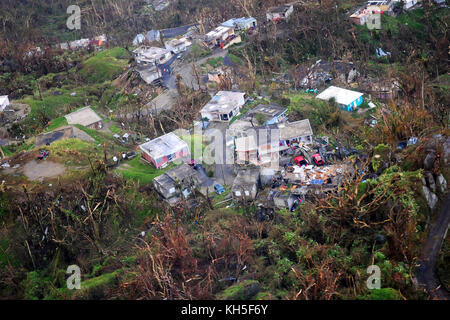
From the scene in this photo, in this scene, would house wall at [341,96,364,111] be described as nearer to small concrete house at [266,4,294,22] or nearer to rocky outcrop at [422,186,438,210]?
rocky outcrop at [422,186,438,210]

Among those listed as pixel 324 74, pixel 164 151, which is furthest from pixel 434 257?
pixel 324 74

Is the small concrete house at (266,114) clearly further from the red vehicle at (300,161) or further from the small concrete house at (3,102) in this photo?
the small concrete house at (3,102)

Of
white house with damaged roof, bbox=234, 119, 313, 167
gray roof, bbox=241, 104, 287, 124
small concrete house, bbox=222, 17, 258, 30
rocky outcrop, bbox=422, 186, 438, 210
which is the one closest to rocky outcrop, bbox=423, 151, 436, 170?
rocky outcrop, bbox=422, 186, 438, 210

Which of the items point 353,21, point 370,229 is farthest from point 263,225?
point 353,21

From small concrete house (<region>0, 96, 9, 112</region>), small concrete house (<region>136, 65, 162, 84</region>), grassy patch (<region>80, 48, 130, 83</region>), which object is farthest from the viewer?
grassy patch (<region>80, 48, 130, 83</region>)

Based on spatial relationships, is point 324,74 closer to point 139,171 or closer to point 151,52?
point 151,52

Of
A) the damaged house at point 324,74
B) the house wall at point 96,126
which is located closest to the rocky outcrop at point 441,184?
the damaged house at point 324,74
